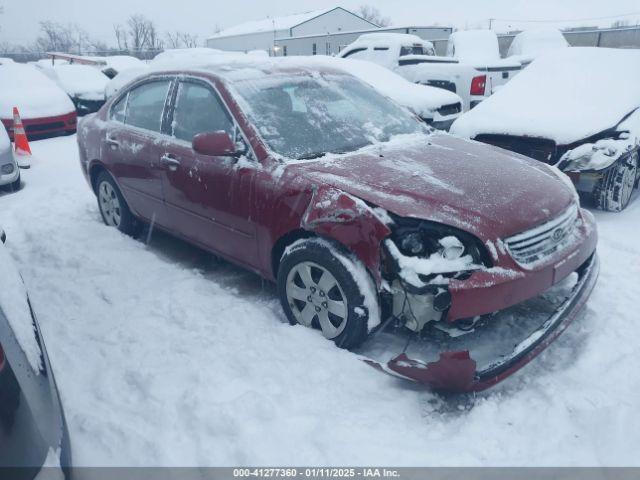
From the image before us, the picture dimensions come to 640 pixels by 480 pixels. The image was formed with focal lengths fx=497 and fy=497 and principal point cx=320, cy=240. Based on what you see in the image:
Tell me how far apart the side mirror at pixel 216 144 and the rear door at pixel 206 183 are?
0.38 ft

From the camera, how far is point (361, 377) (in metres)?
2.83

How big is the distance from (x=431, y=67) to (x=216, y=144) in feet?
25.4

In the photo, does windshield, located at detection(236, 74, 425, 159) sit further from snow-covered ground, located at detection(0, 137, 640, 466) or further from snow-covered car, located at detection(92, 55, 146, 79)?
snow-covered car, located at detection(92, 55, 146, 79)

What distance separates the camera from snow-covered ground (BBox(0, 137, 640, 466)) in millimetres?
2377

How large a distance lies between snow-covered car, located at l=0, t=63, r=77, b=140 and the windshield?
754 centimetres

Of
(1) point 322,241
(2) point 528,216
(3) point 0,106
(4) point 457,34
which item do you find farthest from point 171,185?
(4) point 457,34

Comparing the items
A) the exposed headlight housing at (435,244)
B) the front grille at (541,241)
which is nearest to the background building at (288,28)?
the front grille at (541,241)

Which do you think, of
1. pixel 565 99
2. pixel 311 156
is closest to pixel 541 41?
pixel 565 99

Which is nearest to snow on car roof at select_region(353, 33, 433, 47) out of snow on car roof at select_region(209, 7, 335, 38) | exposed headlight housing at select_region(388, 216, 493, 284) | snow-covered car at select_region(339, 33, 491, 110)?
snow-covered car at select_region(339, 33, 491, 110)

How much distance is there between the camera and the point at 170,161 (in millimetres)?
3922

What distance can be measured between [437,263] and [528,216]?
63cm

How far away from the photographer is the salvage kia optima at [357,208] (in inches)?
101

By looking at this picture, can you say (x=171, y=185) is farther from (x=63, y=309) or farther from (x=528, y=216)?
(x=528, y=216)

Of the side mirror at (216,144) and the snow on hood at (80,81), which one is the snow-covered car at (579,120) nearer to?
the side mirror at (216,144)
